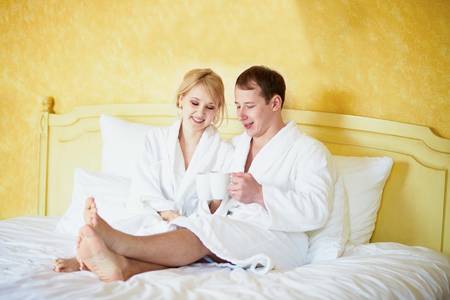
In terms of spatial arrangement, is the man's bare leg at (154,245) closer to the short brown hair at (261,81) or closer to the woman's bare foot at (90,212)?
the woman's bare foot at (90,212)

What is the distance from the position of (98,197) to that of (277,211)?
0.90 metres

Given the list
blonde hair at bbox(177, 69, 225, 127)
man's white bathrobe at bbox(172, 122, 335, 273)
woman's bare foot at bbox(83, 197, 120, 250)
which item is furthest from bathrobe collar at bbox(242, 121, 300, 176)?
woman's bare foot at bbox(83, 197, 120, 250)

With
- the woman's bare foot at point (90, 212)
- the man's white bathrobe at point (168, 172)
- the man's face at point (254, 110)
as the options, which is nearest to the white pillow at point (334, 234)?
the man's face at point (254, 110)

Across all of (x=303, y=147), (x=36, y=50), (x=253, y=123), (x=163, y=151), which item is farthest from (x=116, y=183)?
(x=36, y=50)

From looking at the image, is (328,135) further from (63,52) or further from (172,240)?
(63,52)

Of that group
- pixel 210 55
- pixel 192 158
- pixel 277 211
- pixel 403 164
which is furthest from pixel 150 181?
pixel 403 164

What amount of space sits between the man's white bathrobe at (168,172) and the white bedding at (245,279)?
1.02 ft

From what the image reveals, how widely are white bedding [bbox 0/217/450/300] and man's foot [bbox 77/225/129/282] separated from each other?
37 millimetres

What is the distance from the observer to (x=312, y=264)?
1939mm

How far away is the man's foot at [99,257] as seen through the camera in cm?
164

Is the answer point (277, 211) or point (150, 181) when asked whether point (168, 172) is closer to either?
point (150, 181)

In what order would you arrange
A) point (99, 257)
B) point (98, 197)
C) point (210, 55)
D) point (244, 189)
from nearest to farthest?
1. point (99, 257)
2. point (244, 189)
3. point (98, 197)
4. point (210, 55)

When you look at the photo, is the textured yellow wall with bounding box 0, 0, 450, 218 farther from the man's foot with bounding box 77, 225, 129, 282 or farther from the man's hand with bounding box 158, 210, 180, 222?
the man's foot with bounding box 77, 225, 129, 282

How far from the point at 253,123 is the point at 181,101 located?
35 centimetres
